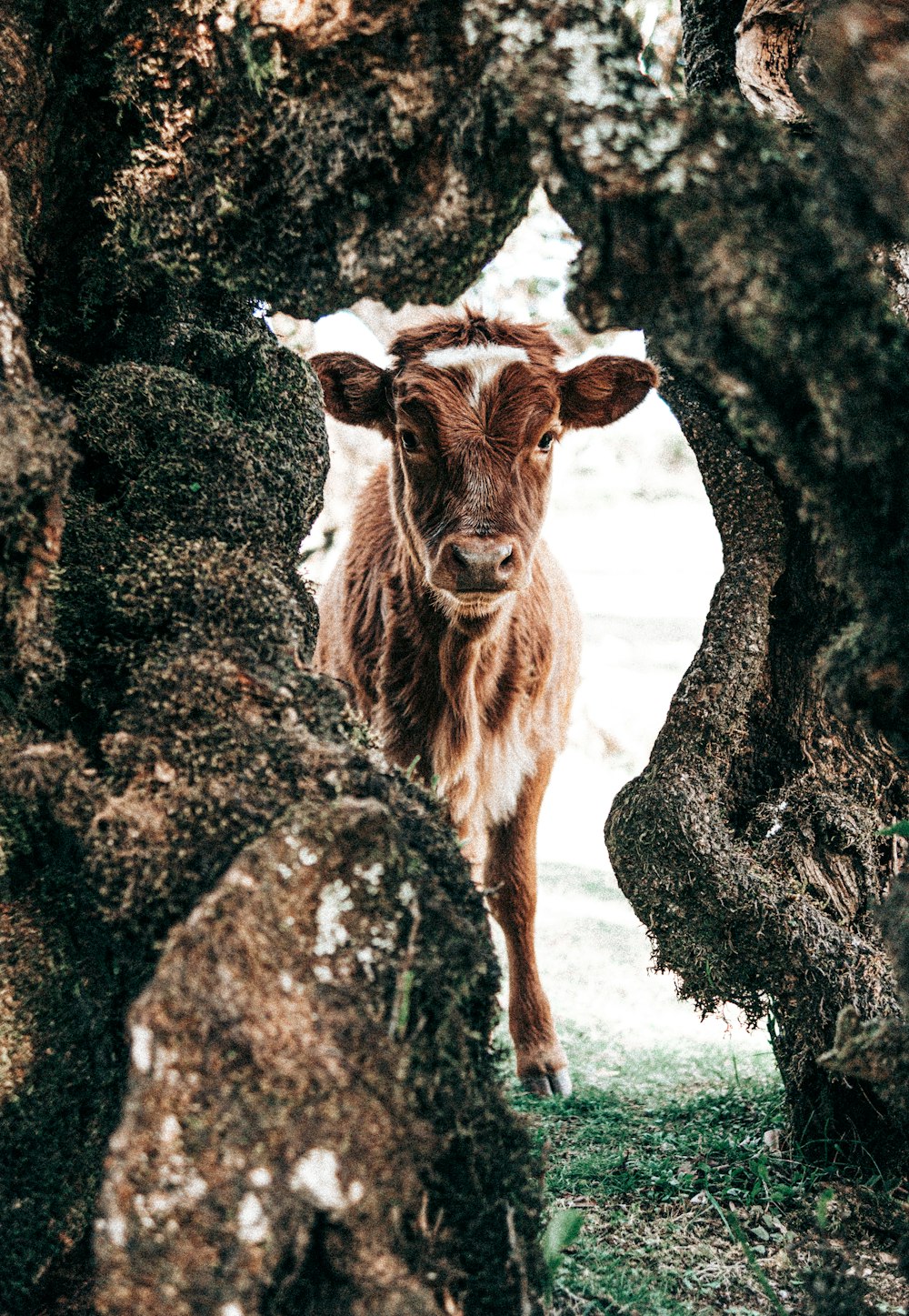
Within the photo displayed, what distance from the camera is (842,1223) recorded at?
2719 millimetres

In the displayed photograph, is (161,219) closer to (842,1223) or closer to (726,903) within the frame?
(726,903)

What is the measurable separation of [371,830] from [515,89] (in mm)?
1277

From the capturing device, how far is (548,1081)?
17.0ft

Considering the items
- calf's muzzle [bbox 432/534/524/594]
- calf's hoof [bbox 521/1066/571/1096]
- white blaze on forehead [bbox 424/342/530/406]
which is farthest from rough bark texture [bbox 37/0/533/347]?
calf's hoof [bbox 521/1066/571/1096]

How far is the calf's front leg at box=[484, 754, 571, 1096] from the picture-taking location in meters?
5.35

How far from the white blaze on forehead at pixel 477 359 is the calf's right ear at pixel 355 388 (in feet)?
0.89

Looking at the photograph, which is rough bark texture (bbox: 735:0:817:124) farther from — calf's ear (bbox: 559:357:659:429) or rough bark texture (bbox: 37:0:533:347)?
rough bark texture (bbox: 37:0:533:347)

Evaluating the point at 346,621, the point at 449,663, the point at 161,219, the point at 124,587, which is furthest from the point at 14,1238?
the point at 346,621

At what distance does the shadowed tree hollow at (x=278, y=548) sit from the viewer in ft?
5.10

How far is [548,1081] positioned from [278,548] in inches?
145

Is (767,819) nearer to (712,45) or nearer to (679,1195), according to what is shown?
(679,1195)

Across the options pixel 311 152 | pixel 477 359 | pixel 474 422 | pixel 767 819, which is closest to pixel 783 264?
pixel 311 152

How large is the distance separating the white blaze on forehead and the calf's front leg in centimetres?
202

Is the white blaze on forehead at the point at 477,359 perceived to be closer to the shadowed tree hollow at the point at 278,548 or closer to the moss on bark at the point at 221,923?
the shadowed tree hollow at the point at 278,548
